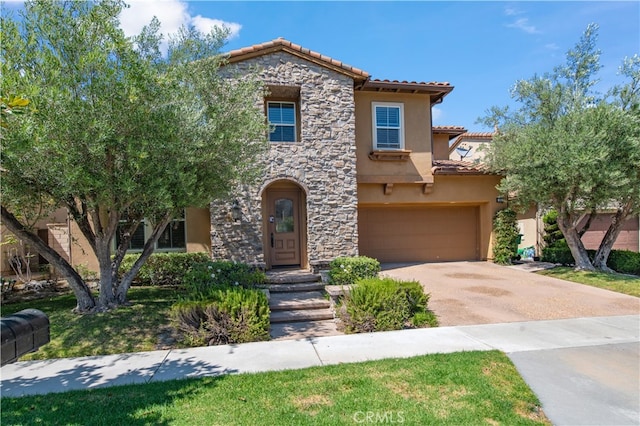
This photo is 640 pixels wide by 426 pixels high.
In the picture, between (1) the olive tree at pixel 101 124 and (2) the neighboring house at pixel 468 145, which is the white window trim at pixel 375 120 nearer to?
(1) the olive tree at pixel 101 124

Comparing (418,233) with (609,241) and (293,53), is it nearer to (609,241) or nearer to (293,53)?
(609,241)

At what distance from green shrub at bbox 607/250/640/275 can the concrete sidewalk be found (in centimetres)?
688

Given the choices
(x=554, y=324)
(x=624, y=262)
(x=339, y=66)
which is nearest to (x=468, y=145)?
(x=624, y=262)

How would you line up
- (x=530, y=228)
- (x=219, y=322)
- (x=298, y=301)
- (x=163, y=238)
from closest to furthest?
1. (x=219, y=322)
2. (x=298, y=301)
3. (x=163, y=238)
4. (x=530, y=228)

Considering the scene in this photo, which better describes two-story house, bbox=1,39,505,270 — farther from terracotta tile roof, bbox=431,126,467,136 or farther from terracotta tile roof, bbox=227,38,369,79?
terracotta tile roof, bbox=431,126,467,136

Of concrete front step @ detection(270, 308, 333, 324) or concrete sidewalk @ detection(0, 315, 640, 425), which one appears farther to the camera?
concrete front step @ detection(270, 308, 333, 324)

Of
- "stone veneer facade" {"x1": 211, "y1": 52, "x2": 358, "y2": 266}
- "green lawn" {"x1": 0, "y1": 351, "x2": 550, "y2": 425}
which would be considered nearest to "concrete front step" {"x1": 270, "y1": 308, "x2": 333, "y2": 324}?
Answer: "green lawn" {"x1": 0, "y1": 351, "x2": 550, "y2": 425}

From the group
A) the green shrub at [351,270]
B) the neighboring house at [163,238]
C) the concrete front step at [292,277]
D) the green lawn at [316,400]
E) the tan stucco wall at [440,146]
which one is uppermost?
the tan stucco wall at [440,146]

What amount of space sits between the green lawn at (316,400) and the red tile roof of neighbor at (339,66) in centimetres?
837

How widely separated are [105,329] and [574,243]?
46.9 ft

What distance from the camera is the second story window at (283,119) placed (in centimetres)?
1170

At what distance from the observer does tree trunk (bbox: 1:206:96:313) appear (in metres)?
6.86

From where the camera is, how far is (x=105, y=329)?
21.6 feet

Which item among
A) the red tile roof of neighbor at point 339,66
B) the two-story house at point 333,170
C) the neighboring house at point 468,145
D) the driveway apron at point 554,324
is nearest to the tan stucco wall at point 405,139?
the two-story house at point 333,170
